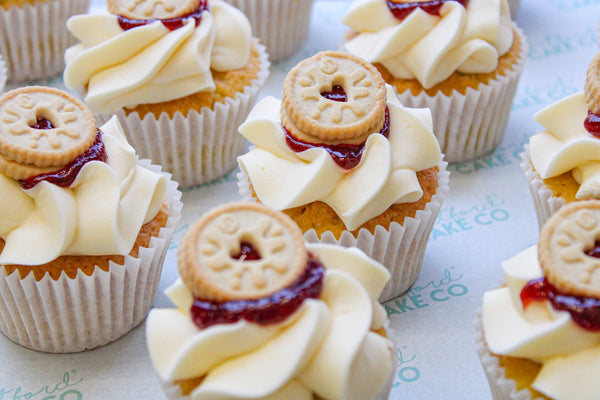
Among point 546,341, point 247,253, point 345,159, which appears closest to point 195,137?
point 345,159

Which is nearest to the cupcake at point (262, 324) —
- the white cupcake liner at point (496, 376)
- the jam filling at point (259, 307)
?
the jam filling at point (259, 307)

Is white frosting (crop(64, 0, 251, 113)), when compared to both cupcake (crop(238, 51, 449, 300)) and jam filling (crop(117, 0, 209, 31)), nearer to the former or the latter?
jam filling (crop(117, 0, 209, 31))

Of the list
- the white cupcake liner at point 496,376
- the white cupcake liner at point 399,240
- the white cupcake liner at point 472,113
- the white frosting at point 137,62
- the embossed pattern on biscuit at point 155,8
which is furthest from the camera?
the white cupcake liner at point 472,113

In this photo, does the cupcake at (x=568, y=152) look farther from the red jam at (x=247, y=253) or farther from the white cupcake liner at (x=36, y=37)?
the white cupcake liner at (x=36, y=37)

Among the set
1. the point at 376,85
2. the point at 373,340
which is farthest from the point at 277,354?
the point at 376,85

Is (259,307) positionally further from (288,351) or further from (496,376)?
(496,376)

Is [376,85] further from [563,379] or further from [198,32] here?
[563,379]
